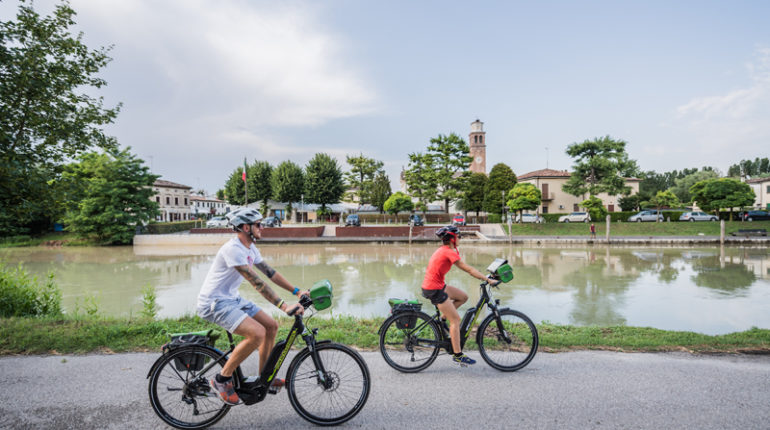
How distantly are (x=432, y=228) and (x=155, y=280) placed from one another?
27926 mm

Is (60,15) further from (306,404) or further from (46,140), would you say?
(306,404)

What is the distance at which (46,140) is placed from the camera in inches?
251

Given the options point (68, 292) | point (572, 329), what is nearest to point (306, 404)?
point (572, 329)

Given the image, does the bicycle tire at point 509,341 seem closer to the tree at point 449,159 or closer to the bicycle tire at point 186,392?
the bicycle tire at point 186,392

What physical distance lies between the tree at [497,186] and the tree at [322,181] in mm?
20824

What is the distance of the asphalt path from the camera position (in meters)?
3.13

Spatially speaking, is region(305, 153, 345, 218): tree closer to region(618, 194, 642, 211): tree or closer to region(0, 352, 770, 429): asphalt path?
region(618, 194, 642, 211): tree

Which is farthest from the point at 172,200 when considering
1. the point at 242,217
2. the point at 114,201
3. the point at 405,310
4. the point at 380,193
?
the point at 242,217

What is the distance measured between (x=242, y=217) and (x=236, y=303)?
27.1 inches

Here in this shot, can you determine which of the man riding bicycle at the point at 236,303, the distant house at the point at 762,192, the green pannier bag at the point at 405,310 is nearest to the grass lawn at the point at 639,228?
the distant house at the point at 762,192

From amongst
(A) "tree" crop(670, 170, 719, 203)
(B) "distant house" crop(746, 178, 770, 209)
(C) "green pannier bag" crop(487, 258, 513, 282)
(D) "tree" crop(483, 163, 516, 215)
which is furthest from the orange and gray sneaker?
(A) "tree" crop(670, 170, 719, 203)

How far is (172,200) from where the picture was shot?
69750 mm

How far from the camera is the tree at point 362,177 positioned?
203ft

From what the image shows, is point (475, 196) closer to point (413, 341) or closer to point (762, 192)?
point (762, 192)
